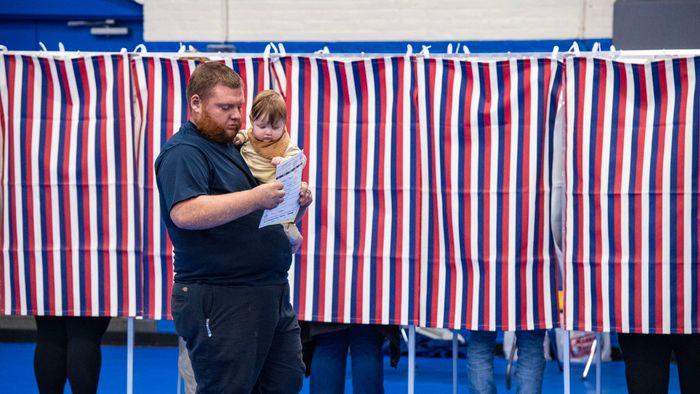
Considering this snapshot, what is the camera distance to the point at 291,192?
9.59ft

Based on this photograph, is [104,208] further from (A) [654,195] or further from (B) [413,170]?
(A) [654,195]

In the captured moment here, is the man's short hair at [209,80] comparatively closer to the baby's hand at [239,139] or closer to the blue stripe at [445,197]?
the baby's hand at [239,139]

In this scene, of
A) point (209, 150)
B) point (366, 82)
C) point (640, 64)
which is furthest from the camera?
point (366, 82)

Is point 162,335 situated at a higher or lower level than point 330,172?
lower

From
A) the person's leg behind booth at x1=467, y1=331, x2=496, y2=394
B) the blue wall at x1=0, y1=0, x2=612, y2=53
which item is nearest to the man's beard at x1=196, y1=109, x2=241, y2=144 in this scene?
the person's leg behind booth at x1=467, y1=331, x2=496, y2=394

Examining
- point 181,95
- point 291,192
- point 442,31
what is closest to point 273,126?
point 291,192

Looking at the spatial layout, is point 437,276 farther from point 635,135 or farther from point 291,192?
point 291,192

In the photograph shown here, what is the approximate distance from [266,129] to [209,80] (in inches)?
23.9

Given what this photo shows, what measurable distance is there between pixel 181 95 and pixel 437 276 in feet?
4.59

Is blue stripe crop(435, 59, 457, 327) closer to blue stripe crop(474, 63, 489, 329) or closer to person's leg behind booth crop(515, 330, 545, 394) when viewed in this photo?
blue stripe crop(474, 63, 489, 329)

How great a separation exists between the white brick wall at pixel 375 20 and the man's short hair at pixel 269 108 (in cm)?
339

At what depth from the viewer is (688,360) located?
3.84 metres

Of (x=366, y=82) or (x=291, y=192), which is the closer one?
(x=291, y=192)

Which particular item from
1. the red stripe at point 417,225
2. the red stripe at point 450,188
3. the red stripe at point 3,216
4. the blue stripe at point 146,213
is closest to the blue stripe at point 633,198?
the red stripe at point 450,188
